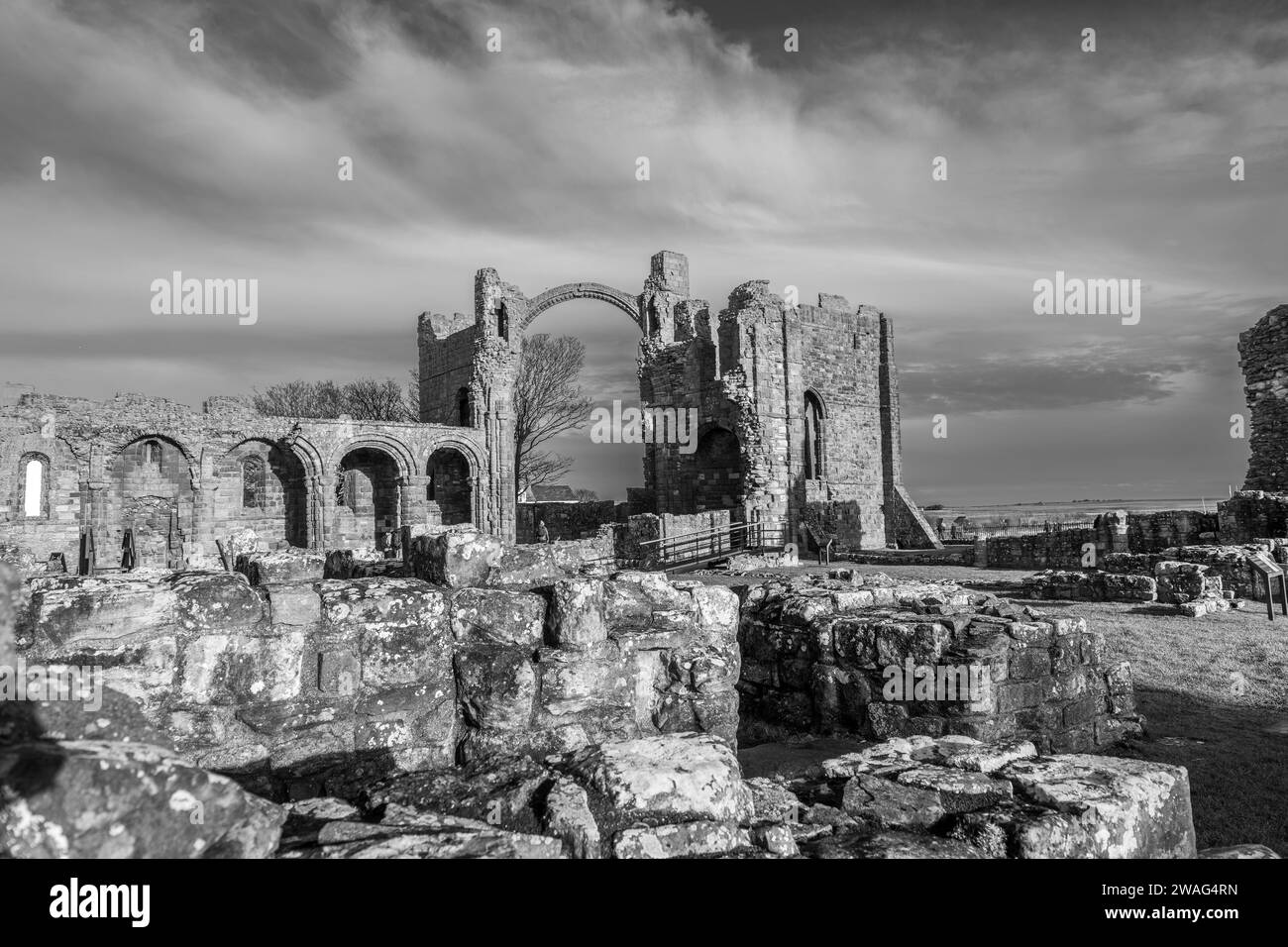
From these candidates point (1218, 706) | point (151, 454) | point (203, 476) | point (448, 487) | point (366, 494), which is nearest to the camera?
point (1218, 706)

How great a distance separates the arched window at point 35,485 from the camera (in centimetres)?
2366

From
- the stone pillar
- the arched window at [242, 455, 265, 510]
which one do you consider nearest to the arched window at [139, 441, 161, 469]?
the arched window at [242, 455, 265, 510]

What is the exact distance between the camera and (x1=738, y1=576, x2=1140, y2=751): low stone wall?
14.6 ft

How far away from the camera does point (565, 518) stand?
3070cm

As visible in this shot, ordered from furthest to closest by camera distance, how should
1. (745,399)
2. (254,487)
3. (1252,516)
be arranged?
(254,487) → (745,399) → (1252,516)

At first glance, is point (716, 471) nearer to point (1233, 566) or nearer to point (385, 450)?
point (385, 450)

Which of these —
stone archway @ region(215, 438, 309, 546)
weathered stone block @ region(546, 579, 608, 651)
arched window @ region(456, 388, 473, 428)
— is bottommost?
weathered stone block @ region(546, 579, 608, 651)

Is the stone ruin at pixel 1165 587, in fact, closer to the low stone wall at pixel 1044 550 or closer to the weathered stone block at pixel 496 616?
the low stone wall at pixel 1044 550

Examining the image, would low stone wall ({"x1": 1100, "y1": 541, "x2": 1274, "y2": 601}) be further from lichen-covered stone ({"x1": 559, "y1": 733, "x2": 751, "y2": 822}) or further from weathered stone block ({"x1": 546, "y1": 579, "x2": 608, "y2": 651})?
lichen-covered stone ({"x1": 559, "y1": 733, "x2": 751, "y2": 822})

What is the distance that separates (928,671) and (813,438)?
2448cm

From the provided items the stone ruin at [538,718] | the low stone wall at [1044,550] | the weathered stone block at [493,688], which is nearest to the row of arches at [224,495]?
the low stone wall at [1044,550]

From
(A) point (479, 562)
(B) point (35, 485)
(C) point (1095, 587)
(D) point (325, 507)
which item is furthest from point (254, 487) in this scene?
(A) point (479, 562)

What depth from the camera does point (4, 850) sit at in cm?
154

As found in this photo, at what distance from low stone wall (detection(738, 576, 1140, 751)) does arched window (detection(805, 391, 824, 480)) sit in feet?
75.3
